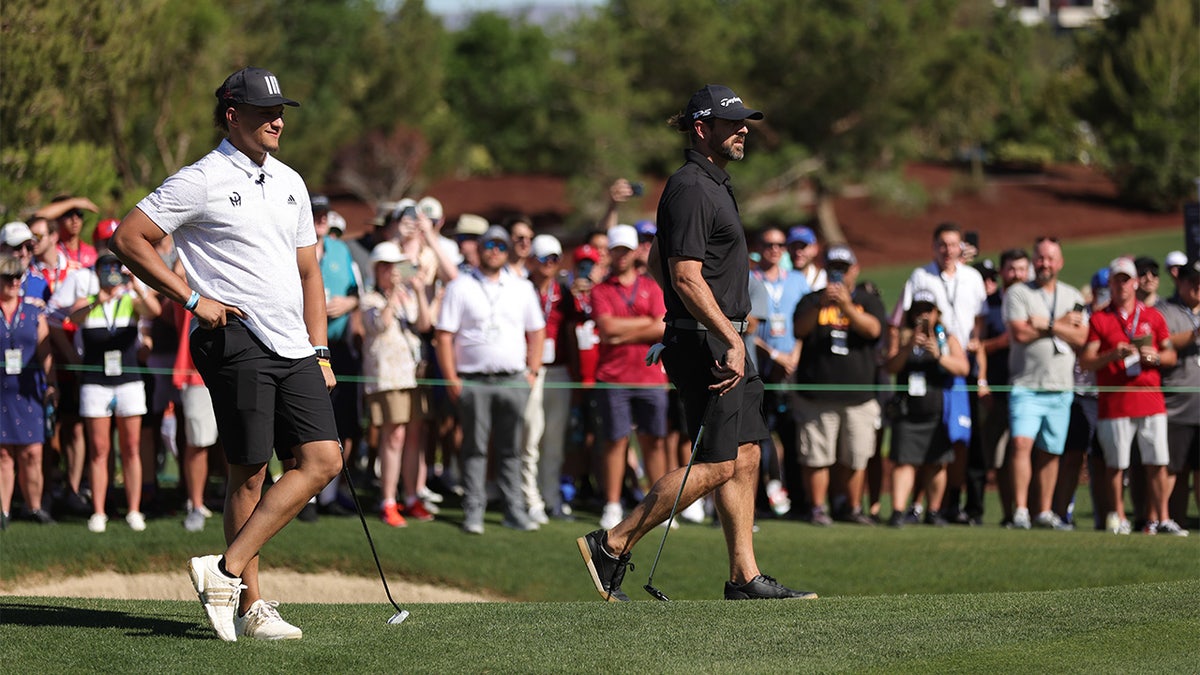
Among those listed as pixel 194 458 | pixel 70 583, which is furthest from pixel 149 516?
pixel 70 583

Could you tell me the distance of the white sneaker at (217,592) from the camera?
6145 millimetres

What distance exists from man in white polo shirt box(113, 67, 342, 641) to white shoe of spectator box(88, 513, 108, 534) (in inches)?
203

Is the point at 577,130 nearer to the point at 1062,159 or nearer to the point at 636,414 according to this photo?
the point at 1062,159

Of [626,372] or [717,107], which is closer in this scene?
[717,107]

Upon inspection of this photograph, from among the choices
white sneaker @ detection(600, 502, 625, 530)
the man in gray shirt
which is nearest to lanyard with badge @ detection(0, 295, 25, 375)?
white sneaker @ detection(600, 502, 625, 530)

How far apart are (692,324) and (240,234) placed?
7.16 ft

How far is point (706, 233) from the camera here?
282 inches

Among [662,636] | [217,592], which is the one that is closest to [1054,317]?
[662,636]

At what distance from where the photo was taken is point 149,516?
11953mm

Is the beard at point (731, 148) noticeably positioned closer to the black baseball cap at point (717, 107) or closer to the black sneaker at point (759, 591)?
the black baseball cap at point (717, 107)

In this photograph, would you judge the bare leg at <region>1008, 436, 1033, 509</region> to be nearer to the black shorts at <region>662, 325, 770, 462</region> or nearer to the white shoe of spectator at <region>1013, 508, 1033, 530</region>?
the white shoe of spectator at <region>1013, 508, 1033, 530</region>

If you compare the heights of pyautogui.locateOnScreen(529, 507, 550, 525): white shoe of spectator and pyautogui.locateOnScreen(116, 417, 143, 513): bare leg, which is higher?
pyautogui.locateOnScreen(116, 417, 143, 513): bare leg

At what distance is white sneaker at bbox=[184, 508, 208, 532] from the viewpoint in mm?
11266

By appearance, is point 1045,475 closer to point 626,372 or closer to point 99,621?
point 626,372
